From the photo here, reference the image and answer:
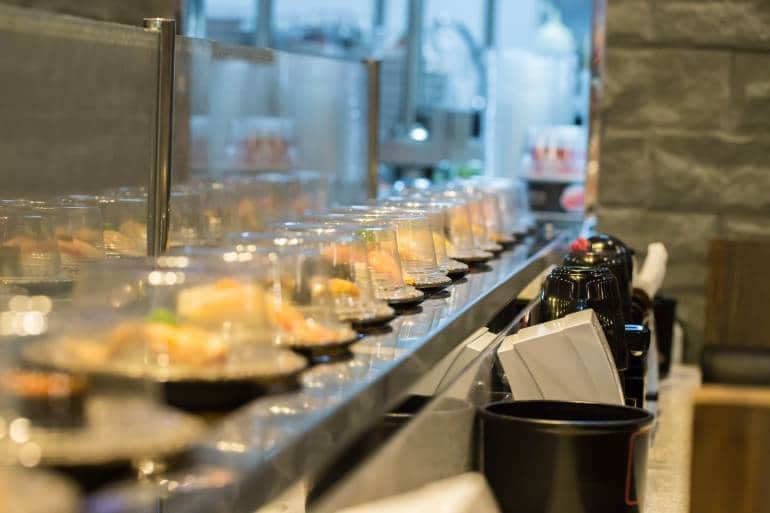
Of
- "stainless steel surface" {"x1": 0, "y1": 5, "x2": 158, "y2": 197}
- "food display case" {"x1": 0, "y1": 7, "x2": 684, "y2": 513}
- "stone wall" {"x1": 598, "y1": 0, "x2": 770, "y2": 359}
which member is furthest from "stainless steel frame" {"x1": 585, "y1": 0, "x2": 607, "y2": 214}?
"stainless steel surface" {"x1": 0, "y1": 5, "x2": 158, "y2": 197}

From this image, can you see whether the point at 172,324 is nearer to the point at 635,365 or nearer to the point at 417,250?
the point at 417,250

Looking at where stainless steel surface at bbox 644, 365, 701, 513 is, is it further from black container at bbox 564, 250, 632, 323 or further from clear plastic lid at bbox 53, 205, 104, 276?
clear plastic lid at bbox 53, 205, 104, 276

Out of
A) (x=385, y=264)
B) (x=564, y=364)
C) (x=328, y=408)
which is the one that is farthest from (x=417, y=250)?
(x=328, y=408)

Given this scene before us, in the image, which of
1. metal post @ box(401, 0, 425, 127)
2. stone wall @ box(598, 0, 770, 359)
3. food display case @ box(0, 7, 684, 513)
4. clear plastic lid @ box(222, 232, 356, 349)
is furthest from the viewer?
metal post @ box(401, 0, 425, 127)

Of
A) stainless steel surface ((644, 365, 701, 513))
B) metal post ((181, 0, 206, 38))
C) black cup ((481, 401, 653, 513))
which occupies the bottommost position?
stainless steel surface ((644, 365, 701, 513))

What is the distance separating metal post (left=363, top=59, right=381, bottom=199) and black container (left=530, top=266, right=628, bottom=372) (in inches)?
85.2

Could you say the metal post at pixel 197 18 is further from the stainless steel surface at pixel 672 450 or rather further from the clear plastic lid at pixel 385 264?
the clear plastic lid at pixel 385 264

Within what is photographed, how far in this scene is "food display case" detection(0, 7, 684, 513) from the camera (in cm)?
102

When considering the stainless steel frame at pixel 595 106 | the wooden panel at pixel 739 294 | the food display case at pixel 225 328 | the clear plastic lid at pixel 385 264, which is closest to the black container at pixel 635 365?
the food display case at pixel 225 328

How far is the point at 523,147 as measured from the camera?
536 cm

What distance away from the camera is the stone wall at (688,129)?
4.37 metres

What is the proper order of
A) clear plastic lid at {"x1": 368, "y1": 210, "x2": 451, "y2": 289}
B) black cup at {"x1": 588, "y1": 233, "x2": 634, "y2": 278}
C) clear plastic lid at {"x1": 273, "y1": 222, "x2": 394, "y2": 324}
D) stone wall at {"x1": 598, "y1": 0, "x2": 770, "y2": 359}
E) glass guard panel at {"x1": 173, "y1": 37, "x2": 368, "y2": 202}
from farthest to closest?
stone wall at {"x1": 598, "y1": 0, "x2": 770, "y2": 359} → glass guard panel at {"x1": 173, "y1": 37, "x2": 368, "y2": 202} → black cup at {"x1": 588, "y1": 233, "x2": 634, "y2": 278} → clear plastic lid at {"x1": 368, "y1": 210, "x2": 451, "y2": 289} → clear plastic lid at {"x1": 273, "y1": 222, "x2": 394, "y2": 324}

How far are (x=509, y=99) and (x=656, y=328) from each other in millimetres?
2152

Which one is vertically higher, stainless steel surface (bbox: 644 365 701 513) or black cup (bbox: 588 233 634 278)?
black cup (bbox: 588 233 634 278)
